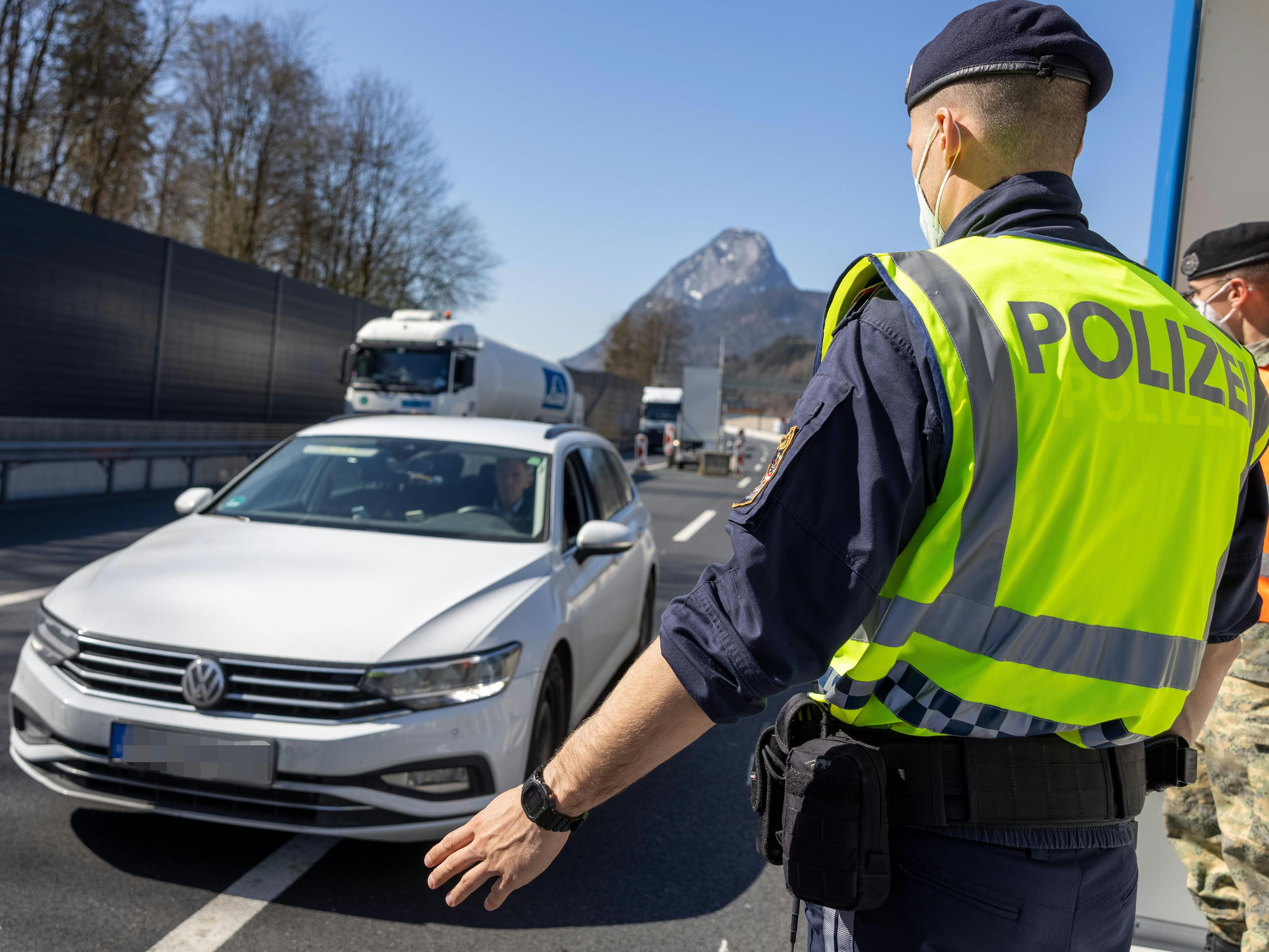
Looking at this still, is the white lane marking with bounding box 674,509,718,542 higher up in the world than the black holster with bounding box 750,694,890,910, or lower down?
lower down

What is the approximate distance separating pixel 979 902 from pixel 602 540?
10.6 feet

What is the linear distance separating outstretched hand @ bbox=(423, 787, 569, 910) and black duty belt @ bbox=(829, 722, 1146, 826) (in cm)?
48

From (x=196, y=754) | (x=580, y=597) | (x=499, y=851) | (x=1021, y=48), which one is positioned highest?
(x=1021, y=48)

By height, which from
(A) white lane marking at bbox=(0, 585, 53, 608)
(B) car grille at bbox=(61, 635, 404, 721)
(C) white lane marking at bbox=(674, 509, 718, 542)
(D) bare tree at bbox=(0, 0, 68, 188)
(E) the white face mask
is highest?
(D) bare tree at bbox=(0, 0, 68, 188)

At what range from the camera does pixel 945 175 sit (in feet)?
5.30

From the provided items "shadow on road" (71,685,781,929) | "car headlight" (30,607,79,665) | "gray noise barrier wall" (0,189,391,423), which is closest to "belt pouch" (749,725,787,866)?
"shadow on road" (71,685,781,929)

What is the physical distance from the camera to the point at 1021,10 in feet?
4.98

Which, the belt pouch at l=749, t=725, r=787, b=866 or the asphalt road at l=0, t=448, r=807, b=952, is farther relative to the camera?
the asphalt road at l=0, t=448, r=807, b=952

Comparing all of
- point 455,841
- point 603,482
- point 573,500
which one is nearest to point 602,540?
point 573,500

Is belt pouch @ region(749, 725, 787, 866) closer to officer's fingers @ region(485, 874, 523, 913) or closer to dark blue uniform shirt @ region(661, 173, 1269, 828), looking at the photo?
dark blue uniform shirt @ region(661, 173, 1269, 828)

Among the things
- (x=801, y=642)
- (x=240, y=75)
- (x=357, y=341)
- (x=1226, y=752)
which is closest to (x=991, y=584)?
(x=801, y=642)

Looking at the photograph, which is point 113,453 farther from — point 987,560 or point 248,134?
point 248,134

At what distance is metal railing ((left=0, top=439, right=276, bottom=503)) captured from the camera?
1209cm

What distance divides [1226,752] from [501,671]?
2134 mm
